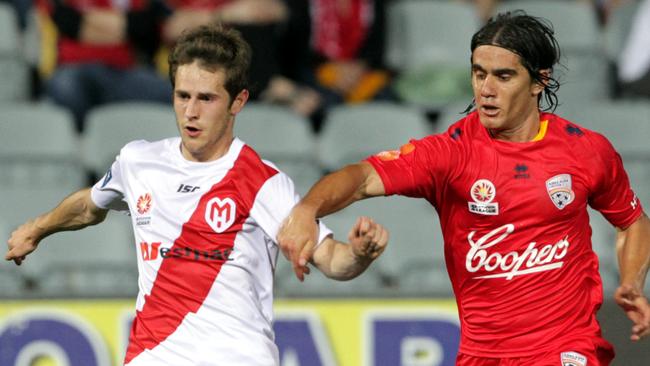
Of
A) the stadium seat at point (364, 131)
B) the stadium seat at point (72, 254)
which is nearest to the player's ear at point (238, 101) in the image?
the stadium seat at point (72, 254)

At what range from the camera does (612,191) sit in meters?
5.26

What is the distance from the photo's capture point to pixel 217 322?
4879mm

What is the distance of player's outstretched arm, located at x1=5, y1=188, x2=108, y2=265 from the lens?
210 inches

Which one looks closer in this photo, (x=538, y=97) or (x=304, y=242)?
(x=304, y=242)

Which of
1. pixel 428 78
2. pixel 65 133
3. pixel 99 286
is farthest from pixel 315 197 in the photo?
pixel 428 78

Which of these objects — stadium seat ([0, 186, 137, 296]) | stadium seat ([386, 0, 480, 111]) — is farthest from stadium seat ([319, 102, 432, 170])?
stadium seat ([0, 186, 137, 296])

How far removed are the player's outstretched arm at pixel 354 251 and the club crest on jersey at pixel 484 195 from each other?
706 mm

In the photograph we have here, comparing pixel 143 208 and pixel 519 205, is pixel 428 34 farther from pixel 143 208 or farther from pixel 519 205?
pixel 143 208

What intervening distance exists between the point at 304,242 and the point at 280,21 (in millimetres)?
6089

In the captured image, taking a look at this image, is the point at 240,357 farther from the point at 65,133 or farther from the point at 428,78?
the point at 428,78

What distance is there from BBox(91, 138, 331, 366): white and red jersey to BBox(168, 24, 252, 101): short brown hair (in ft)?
1.04

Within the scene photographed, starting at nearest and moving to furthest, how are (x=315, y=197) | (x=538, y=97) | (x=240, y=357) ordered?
(x=315, y=197)
(x=240, y=357)
(x=538, y=97)

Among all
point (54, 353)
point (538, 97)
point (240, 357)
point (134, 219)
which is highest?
point (538, 97)

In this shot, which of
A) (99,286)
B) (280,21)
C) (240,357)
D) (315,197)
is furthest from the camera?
(280,21)
